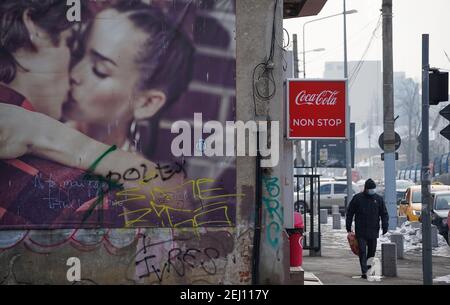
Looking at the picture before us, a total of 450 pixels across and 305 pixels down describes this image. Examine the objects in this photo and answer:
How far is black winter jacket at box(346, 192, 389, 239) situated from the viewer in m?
13.7

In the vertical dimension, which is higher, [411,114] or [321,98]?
[411,114]

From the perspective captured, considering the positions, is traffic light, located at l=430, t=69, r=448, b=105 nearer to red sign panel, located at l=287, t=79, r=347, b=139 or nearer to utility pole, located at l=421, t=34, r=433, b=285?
utility pole, located at l=421, t=34, r=433, b=285

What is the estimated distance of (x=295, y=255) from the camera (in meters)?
11.9

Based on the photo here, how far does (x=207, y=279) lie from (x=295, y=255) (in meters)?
1.57

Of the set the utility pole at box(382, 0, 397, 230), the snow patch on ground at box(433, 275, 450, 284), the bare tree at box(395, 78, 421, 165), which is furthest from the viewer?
the bare tree at box(395, 78, 421, 165)

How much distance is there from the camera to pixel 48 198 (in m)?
11.2

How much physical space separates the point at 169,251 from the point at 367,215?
167 inches

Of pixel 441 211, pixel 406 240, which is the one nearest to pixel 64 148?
pixel 406 240

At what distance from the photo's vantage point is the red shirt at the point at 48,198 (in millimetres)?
11188

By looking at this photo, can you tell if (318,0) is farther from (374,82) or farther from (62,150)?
(374,82)

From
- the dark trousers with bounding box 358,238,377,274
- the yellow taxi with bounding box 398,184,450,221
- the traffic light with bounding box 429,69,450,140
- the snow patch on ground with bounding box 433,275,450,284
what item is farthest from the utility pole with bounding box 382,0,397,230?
the traffic light with bounding box 429,69,450,140

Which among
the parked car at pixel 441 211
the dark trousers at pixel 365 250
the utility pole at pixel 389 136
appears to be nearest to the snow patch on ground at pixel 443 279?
the dark trousers at pixel 365 250

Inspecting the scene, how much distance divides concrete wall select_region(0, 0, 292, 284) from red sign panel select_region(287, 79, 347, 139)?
0.75 meters

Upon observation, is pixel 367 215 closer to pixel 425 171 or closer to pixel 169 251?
Answer: pixel 425 171
